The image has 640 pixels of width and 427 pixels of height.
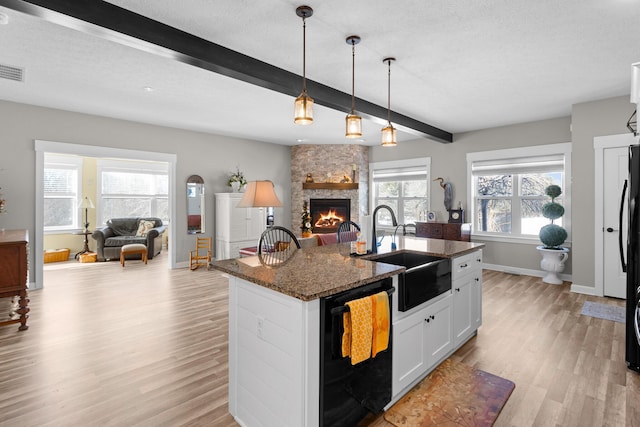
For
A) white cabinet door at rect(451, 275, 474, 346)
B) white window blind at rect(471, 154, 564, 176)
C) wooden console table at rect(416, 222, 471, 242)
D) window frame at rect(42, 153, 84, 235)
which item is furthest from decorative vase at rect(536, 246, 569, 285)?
window frame at rect(42, 153, 84, 235)

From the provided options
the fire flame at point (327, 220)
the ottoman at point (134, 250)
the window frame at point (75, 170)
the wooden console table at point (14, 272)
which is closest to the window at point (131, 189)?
the window frame at point (75, 170)

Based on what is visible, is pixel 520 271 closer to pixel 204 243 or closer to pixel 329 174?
pixel 329 174

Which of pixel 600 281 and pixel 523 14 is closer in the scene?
pixel 523 14

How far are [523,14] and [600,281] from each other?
3.94 m

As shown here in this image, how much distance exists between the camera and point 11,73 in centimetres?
343

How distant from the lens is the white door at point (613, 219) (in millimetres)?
4336

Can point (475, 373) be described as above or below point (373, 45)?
below

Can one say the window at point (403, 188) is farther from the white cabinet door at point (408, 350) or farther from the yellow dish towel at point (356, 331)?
the yellow dish towel at point (356, 331)

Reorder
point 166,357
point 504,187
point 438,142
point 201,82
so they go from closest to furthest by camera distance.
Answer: point 166,357, point 201,82, point 504,187, point 438,142

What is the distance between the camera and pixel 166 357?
273cm

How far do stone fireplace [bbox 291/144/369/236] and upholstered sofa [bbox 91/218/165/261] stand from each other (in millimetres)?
3255

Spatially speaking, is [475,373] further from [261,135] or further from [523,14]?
[261,135]

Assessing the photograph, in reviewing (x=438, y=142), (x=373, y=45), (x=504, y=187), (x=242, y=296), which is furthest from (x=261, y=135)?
(x=242, y=296)

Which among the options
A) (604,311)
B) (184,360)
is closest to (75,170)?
(184,360)
